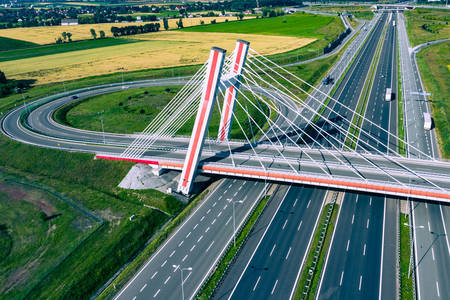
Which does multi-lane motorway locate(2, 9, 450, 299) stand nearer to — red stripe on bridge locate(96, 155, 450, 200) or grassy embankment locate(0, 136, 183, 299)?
red stripe on bridge locate(96, 155, 450, 200)

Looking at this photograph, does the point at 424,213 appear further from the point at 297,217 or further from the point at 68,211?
the point at 68,211

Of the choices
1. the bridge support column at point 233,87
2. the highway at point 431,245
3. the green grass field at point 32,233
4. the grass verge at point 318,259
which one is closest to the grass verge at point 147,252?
the green grass field at point 32,233

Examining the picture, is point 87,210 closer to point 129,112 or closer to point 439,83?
point 129,112

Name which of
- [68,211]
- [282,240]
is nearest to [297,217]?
[282,240]

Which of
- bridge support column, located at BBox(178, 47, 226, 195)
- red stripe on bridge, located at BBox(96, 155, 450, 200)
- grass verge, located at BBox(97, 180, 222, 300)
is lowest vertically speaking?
grass verge, located at BBox(97, 180, 222, 300)

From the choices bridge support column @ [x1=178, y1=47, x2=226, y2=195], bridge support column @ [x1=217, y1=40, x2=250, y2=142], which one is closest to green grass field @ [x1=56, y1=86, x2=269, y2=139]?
bridge support column @ [x1=217, y1=40, x2=250, y2=142]
